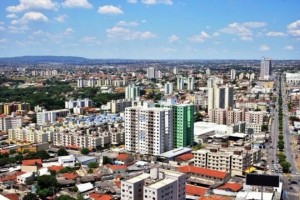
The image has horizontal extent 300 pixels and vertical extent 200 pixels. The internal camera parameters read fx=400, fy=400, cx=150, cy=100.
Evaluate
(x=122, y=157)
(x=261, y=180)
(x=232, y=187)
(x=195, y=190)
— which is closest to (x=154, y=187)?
(x=261, y=180)

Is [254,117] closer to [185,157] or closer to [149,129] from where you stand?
[185,157]

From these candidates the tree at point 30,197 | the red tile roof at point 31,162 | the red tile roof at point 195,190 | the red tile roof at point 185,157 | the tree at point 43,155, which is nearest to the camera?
the tree at point 30,197

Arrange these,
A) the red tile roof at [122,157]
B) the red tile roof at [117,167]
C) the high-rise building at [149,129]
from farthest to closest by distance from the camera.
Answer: the high-rise building at [149,129], the red tile roof at [122,157], the red tile roof at [117,167]

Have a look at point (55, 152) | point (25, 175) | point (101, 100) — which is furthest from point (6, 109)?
point (25, 175)

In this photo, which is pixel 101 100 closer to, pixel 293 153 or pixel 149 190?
pixel 293 153

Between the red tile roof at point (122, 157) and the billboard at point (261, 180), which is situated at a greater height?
the billboard at point (261, 180)

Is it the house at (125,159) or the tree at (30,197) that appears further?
the house at (125,159)

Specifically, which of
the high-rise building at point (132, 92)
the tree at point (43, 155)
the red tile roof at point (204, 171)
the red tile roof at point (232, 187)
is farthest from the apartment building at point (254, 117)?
the tree at point (43, 155)

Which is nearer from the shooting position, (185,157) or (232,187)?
(232,187)

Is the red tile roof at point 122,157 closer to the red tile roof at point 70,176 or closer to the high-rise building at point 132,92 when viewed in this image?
the red tile roof at point 70,176
